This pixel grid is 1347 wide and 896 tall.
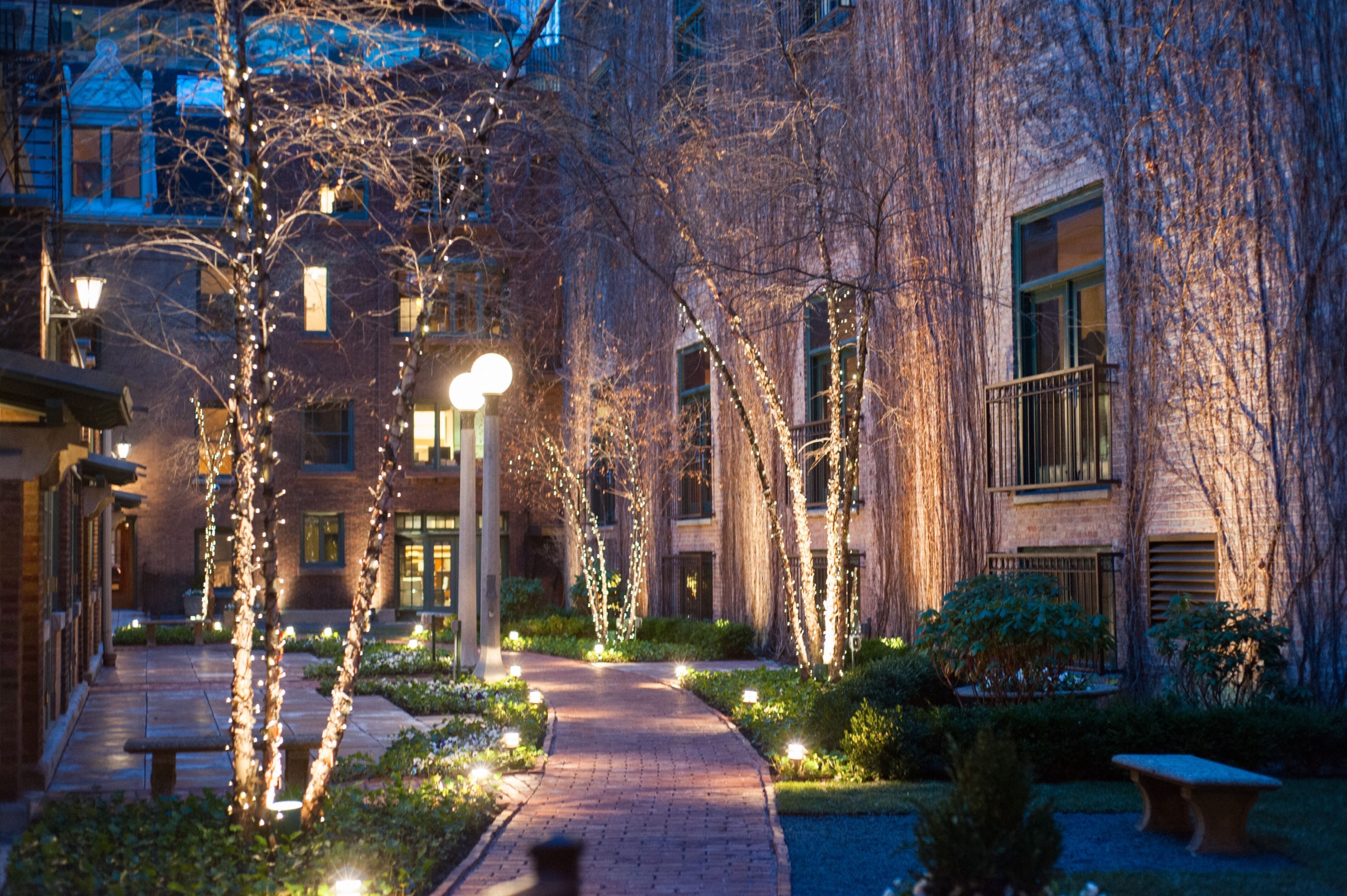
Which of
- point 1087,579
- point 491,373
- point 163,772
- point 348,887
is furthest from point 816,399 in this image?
point 348,887

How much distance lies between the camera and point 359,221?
38125 mm

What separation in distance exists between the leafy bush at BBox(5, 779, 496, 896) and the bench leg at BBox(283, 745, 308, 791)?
375mm

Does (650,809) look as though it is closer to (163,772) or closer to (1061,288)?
(163,772)

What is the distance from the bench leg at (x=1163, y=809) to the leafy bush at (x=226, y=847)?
4577 millimetres

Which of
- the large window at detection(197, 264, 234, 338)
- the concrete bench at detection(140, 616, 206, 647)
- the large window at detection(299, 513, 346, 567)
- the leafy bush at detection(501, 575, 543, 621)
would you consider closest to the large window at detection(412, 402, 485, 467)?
the large window at detection(299, 513, 346, 567)

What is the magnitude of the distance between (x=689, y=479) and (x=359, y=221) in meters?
15.2

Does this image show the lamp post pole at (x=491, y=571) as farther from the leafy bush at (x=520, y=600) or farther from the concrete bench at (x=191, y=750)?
the leafy bush at (x=520, y=600)

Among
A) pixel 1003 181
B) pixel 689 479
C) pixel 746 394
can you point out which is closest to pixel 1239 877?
pixel 1003 181

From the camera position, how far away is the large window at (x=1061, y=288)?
49.5 feet

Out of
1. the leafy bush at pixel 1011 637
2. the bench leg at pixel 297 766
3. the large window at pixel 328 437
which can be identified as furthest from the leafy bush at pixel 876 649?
the large window at pixel 328 437

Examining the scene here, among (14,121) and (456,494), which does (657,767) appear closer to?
(14,121)

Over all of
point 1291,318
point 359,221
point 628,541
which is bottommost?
point 628,541

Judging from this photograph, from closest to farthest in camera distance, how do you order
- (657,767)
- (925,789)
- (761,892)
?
1. (761,892)
2. (925,789)
3. (657,767)

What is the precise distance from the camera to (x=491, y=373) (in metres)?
17.0
